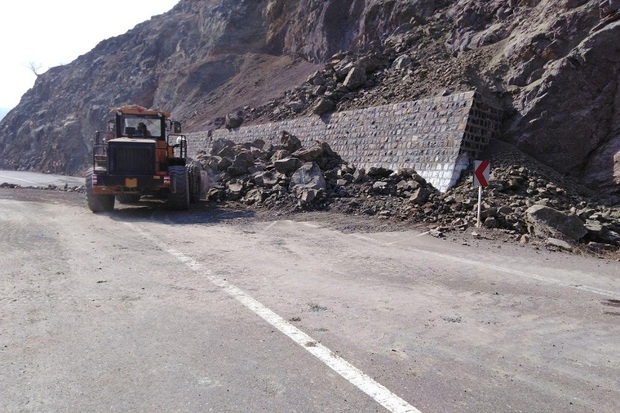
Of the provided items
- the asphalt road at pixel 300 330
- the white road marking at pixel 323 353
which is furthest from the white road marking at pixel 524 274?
the white road marking at pixel 323 353

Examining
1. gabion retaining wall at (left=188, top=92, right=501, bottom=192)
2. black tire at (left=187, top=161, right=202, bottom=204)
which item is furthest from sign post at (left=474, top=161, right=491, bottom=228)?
black tire at (left=187, top=161, right=202, bottom=204)

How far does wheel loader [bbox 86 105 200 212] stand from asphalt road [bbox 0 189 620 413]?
16.6ft

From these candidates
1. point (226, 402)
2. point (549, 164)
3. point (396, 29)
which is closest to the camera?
point (226, 402)

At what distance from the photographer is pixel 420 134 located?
52.5 ft

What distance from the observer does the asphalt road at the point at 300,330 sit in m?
3.09

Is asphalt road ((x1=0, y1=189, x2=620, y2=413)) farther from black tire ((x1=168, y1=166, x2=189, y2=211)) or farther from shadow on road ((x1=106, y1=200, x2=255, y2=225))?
black tire ((x1=168, y1=166, x2=189, y2=211))

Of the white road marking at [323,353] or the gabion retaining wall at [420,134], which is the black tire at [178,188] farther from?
the white road marking at [323,353]

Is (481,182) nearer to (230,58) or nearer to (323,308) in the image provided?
(323,308)

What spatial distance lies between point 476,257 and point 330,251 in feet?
8.32

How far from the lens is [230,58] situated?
4409 centimetres

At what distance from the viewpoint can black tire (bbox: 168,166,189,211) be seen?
533 inches

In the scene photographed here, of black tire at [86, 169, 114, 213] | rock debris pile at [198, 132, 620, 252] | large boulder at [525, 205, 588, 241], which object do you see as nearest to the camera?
large boulder at [525, 205, 588, 241]

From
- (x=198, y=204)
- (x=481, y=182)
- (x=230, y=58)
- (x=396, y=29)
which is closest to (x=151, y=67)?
(x=230, y=58)

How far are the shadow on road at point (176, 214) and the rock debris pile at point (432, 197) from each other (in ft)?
3.71
